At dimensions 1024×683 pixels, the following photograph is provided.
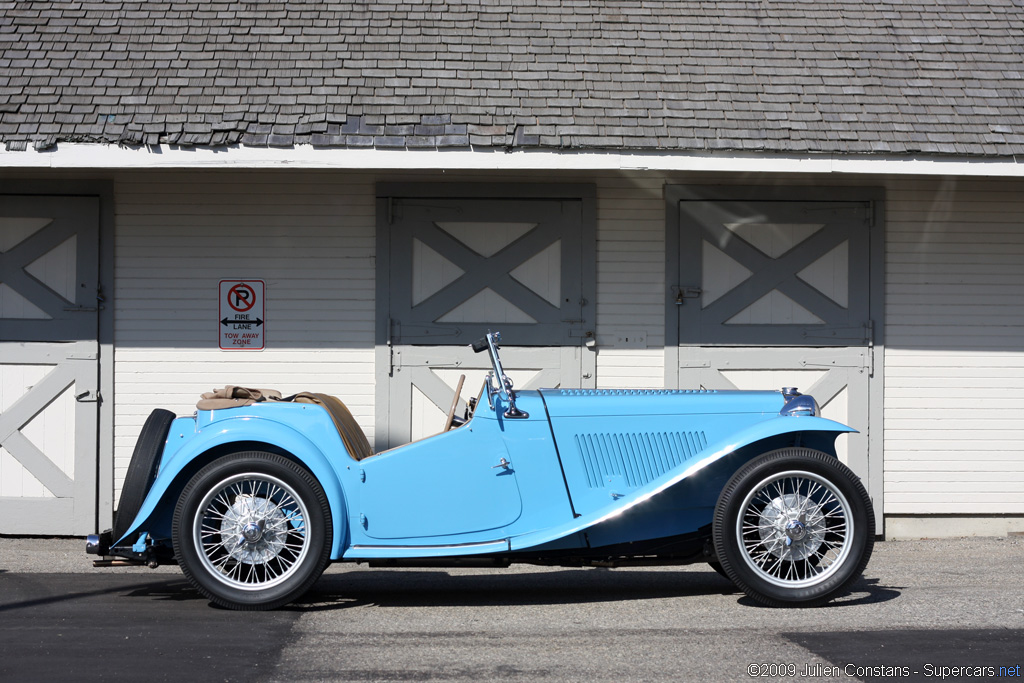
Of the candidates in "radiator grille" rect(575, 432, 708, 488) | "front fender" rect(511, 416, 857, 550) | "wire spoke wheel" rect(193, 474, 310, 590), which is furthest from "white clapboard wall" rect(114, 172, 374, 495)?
"front fender" rect(511, 416, 857, 550)

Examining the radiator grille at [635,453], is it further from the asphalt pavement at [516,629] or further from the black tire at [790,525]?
the asphalt pavement at [516,629]

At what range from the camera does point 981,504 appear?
7969 millimetres

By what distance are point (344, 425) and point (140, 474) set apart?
1.12 metres

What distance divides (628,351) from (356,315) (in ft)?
7.07

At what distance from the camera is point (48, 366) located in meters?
7.84

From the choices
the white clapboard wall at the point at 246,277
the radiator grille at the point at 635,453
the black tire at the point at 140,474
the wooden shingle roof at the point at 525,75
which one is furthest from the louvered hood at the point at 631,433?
the white clapboard wall at the point at 246,277

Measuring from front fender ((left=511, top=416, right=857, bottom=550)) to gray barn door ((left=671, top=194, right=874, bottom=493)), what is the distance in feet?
8.58

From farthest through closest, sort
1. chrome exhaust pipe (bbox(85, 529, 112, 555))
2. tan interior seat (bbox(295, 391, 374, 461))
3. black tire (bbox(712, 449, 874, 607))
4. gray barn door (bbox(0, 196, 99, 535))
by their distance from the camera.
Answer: gray barn door (bbox(0, 196, 99, 535)) < tan interior seat (bbox(295, 391, 374, 461)) < chrome exhaust pipe (bbox(85, 529, 112, 555)) < black tire (bbox(712, 449, 874, 607))

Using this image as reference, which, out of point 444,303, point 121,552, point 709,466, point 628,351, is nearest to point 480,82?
point 444,303

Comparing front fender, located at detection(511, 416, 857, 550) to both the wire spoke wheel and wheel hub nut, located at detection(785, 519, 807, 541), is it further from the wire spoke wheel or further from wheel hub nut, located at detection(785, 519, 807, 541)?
the wire spoke wheel

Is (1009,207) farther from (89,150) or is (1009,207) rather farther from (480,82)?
(89,150)

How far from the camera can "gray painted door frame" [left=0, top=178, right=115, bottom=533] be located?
7.84 m

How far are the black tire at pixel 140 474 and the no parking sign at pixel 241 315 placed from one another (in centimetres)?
243

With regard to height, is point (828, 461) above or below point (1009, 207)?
below
